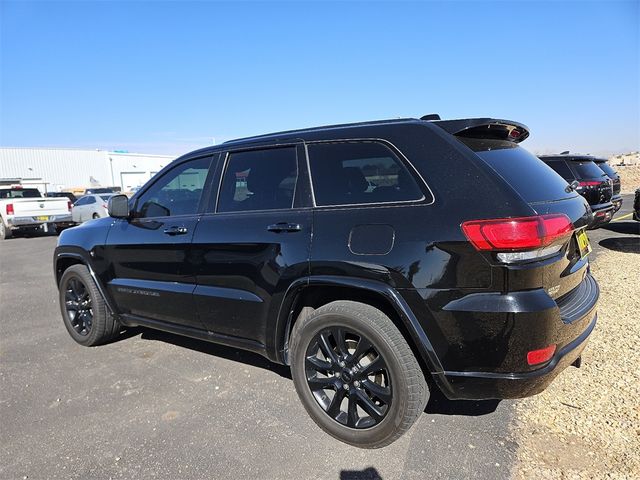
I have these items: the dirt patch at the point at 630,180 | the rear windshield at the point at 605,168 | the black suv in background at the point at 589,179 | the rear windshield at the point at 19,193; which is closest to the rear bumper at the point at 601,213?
the black suv in background at the point at 589,179

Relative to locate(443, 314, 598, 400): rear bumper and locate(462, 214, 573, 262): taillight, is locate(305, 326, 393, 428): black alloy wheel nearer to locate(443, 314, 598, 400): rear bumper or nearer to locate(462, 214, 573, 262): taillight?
locate(443, 314, 598, 400): rear bumper

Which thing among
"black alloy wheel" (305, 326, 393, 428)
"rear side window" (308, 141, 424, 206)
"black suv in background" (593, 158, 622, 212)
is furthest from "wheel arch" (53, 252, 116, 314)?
"black suv in background" (593, 158, 622, 212)

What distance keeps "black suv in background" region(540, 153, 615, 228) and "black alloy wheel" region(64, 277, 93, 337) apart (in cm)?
796

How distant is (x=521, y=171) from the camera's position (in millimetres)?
2611

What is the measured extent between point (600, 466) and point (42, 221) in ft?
55.1

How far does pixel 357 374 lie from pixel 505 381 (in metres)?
0.82

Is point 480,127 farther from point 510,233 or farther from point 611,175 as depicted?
point 611,175

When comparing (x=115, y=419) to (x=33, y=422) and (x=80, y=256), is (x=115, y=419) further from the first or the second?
(x=80, y=256)

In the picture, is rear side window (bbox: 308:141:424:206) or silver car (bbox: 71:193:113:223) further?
Result: silver car (bbox: 71:193:113:223)

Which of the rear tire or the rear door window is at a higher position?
the rear door window

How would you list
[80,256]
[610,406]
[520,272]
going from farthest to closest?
[80,256]
[610,406]
[520,272]

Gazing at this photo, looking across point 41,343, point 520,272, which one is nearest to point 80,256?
point 41,343

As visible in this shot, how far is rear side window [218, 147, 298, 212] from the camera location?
3105 millimetres

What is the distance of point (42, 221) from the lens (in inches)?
595
